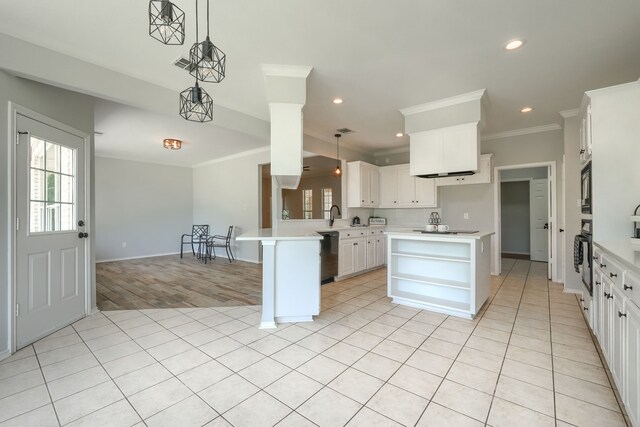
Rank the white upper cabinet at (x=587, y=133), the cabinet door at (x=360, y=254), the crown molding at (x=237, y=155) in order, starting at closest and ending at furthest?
the white upper cabinet at (x=587, y=133) < the cabinet door at (x=360, y=254) < the crown molding at (x=237, y=155)

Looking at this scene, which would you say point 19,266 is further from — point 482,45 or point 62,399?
point 482,45

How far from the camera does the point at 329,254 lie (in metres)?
4.60

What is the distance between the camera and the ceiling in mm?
2027

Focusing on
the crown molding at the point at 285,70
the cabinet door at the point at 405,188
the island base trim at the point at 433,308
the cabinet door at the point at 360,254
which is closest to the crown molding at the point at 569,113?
the cabinet door at the point at 405,188

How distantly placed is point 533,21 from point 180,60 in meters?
2.99

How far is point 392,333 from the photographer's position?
8.81 feet

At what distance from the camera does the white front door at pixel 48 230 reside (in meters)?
2.47

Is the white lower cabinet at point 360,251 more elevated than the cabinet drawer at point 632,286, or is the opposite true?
the cabinet drawer at point 632,286

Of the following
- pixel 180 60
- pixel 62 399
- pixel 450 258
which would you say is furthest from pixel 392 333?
pixel 180 60

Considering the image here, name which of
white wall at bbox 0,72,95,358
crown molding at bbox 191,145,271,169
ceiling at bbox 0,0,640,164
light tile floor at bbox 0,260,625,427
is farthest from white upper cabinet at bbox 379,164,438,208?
white wall at bbox 0,72,95,358

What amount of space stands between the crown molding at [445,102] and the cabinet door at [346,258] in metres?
2.25

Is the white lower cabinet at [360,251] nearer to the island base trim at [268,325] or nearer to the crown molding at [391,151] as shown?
the crown molding at [391,151]

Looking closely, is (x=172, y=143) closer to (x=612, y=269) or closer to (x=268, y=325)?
(x=268, y=325)

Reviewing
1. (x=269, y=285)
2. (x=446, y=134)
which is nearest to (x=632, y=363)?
(x=269, y=285)
